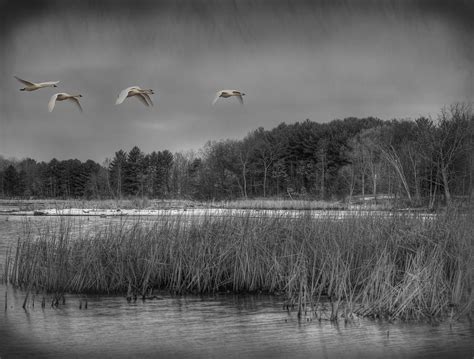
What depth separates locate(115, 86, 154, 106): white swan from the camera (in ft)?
13.8

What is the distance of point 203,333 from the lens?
18.4 feet

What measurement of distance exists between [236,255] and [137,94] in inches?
128

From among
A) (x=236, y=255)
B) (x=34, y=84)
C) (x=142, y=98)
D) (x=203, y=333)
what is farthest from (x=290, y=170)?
(x=34, y=84)

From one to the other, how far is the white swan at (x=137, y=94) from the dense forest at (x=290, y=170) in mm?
1681

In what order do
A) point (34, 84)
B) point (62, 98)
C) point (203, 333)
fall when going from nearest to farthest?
point (34, 84), point (62, 98), point (203, 333)

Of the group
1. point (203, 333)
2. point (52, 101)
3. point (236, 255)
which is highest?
point (52, 101)

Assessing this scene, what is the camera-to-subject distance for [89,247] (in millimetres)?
7414

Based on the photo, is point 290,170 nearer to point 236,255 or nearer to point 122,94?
point 236,255

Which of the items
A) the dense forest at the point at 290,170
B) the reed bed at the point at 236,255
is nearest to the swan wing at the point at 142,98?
the dense forest at the point at 290,170

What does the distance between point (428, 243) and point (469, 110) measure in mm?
2633

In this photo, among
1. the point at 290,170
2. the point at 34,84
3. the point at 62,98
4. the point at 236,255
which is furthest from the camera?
the point at 290,170

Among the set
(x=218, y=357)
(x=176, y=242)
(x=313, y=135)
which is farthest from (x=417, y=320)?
(x=313, y=135)

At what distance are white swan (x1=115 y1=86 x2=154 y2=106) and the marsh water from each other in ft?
7.20

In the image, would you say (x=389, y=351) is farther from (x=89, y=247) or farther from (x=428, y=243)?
(x=89, y=247)
